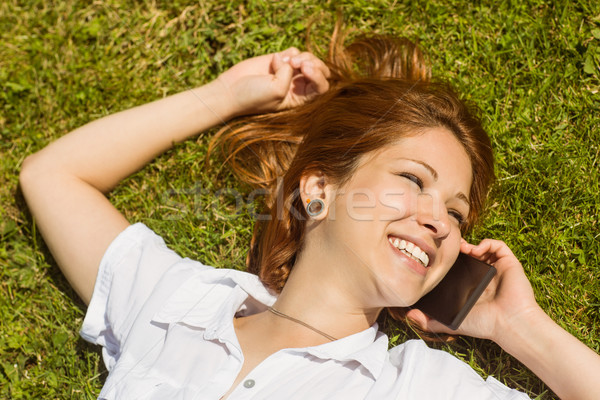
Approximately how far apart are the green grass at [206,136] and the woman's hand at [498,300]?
27cm

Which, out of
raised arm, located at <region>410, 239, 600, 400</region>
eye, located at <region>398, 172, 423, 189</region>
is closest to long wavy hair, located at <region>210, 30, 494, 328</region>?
eye, located at <region>398, 172, 423, 189</region>

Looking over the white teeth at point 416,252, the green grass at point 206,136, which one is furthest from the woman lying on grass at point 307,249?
the green grass at point 206,136

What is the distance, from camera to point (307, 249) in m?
2.93

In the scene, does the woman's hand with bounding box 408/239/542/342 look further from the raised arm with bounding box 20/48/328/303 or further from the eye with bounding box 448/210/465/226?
the raised arm with bounding box 20/48/328/303

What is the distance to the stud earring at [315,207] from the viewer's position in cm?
280

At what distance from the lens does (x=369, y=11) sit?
12.4ft

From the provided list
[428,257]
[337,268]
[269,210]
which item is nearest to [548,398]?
[428,257]

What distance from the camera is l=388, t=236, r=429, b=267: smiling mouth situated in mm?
2584

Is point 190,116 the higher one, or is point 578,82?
point 578,82

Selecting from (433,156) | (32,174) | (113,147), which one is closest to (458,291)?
(433,156)

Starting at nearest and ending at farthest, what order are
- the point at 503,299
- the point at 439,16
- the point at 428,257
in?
the point at 428,257 < the point at 503,299 < the point at 439,16

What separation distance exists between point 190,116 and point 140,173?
58 cm

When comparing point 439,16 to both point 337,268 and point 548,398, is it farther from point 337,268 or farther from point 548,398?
point 548,398

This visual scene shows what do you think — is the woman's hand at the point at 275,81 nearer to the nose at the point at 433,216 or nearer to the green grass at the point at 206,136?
the green grass at the point at 206,136
